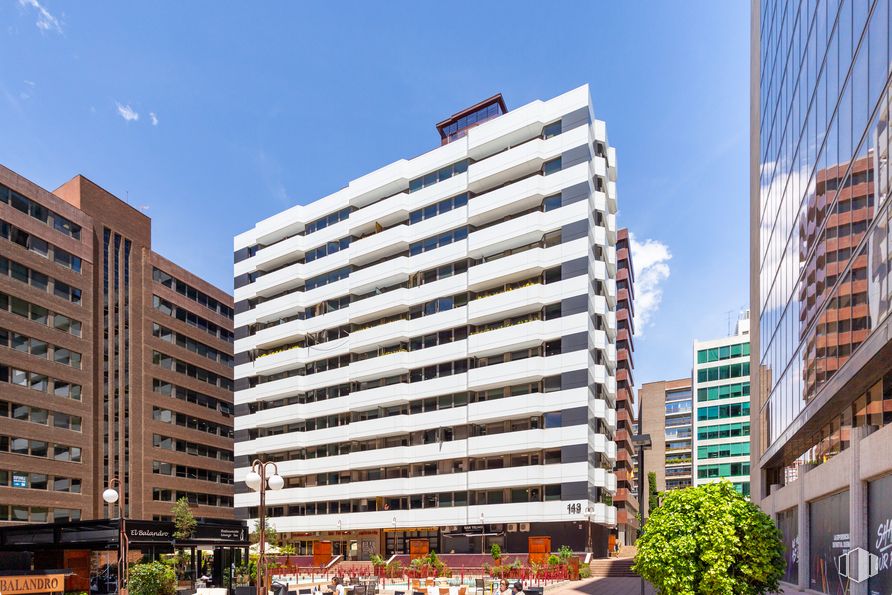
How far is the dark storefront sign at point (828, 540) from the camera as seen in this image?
2339 cm

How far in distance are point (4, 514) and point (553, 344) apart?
4374cm

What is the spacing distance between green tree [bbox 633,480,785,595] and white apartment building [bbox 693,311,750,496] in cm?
9128

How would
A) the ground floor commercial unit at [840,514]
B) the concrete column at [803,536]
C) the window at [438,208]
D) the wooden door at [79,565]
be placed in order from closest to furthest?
the ground floor commercial unit at [840,514] < the concrete column at [803,536] < the wooden door at [79,565] < the window at [438,208]

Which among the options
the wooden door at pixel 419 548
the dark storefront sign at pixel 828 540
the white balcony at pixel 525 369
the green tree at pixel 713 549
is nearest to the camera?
the green tree at pixel 713 549

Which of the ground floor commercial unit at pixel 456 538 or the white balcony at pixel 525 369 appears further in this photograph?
the white balcony at pixel 525 369

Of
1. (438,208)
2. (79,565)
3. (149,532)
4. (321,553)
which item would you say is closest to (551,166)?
(438,208)

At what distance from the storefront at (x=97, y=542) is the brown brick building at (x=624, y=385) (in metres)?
53.1

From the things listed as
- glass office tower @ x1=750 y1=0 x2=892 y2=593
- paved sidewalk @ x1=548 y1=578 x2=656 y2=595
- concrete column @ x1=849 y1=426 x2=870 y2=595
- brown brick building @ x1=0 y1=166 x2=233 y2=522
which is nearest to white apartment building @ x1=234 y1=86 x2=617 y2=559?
brown brick building @ x1=0 y1=166 x2=233 y2=522

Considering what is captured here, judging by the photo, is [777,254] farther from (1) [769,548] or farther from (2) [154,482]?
(2) [154,482]

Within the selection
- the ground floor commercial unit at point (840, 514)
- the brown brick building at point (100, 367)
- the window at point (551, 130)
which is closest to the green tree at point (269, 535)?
the brown brick building at point (100, 367)

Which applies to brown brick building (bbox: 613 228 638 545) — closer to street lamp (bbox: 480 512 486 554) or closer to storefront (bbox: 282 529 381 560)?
street lamp (bbox: 480 512 486 554)

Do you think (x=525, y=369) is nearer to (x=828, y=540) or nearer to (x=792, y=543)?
(x=792, y=543)

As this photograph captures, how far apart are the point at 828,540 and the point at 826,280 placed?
31.8ft

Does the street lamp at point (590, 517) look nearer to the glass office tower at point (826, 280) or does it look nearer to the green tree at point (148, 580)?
the glass office tower at point (826, 280)
